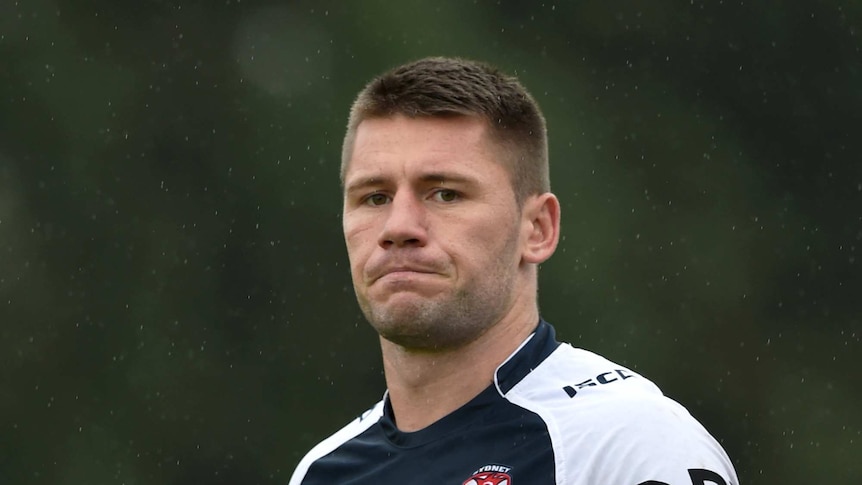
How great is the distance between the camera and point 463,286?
382 centimetres

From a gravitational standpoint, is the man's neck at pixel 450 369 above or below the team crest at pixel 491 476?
above

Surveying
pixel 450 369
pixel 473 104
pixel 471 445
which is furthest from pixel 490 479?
pixel 473 104

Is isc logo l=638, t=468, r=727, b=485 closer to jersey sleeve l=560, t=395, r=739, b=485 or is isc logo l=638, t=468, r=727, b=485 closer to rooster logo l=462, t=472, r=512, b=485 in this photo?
jersey sleeve l=560, t=395, r=739, b=485

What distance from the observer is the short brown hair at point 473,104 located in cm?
394

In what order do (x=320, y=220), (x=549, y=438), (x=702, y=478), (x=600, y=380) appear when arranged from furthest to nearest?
(x=320, y=220), (x=600, y=380), (x=549, y=438), (x=702, y=478)

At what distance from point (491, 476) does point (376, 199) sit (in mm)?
708

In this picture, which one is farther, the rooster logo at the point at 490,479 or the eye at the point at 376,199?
the eye at the point at 376,199

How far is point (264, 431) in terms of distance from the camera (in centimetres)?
1284

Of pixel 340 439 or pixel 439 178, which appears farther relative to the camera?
pixel 340 439

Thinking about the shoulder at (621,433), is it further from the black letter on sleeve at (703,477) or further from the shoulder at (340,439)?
the shoulder at (340,439)

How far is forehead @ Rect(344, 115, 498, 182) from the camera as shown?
386 centimetres

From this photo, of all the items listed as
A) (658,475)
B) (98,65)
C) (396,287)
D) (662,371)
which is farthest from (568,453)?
(98,65)

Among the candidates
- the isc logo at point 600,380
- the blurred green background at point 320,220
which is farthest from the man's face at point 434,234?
the blurred green background at point 320,220

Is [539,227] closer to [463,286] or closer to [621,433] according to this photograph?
[463,286]
